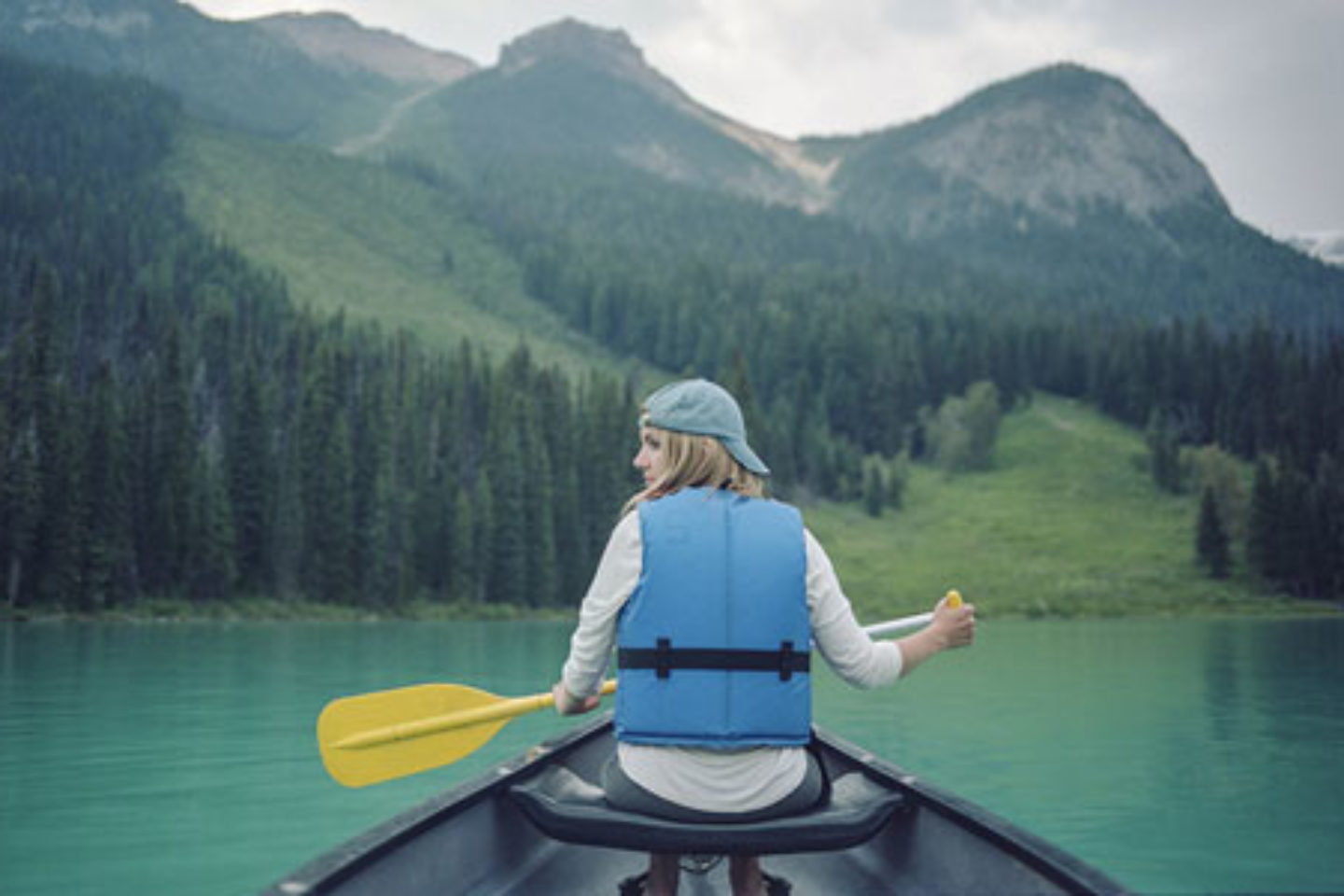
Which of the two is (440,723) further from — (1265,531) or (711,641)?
(1265,531)

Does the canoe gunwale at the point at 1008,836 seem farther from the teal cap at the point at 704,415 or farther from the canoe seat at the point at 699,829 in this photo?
the teal cap at the point at 704,415

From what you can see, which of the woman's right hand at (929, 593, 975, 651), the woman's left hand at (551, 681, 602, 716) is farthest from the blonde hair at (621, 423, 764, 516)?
the woman's right hand at (929, 593, 975, 651)

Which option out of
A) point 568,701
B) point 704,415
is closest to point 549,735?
point 568,701

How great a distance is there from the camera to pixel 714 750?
458 centimetres

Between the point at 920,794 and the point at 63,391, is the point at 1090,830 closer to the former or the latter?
the point at 920,794

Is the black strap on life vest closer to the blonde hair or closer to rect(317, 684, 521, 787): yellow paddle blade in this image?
the blonde hair

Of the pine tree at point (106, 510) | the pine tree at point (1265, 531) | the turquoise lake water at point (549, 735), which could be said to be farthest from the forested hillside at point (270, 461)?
the pine tree at point (1265, 531)

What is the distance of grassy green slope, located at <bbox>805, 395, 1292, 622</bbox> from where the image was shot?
Answer: 85188 mm

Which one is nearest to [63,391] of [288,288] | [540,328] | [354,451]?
[354,451]

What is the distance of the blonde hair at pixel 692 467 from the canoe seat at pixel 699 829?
1323mm

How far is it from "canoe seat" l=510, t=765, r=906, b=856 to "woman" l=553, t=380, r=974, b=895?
0.10 meters

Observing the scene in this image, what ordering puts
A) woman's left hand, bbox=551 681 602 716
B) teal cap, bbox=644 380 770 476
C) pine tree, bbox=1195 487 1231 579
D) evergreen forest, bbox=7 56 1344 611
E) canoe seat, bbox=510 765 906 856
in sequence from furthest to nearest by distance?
1. pine tree, bbox=1195 487 1231 579
2. evergreen forest, bbox=7 56 1344 611
3. woman's left hand, bbox=551 681 602 716
4. teal cap, bbox=644 380 770 476
5. canoe seat, bbox=510 765 906 856

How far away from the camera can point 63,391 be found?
65938 mm

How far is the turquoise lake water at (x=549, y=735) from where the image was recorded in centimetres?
1107
